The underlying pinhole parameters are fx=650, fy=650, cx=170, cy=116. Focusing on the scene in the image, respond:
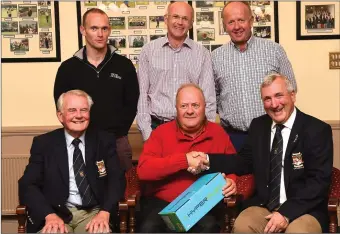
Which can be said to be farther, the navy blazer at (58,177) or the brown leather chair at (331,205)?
the navy blazer at (58,177)

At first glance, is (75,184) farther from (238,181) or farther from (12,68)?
(12,68)

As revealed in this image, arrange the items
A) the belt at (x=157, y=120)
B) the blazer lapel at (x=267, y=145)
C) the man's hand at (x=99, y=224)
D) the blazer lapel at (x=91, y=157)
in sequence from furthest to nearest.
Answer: the belt at (x=157, y=120)
the blazer lapel at (x=91, y=157)
the blazer lapel at (x=267, y=145)
the man's hand at (x=99, y=224)

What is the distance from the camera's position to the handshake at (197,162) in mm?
3904

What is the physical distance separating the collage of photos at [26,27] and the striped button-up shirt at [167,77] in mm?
1576

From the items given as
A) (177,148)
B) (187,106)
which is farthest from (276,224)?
(187,106)

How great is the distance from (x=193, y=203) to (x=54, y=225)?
0.81m

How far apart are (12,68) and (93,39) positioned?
1700 mm

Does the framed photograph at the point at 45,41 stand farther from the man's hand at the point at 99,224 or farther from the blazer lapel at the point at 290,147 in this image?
the blazer lapel at the point at 290,147

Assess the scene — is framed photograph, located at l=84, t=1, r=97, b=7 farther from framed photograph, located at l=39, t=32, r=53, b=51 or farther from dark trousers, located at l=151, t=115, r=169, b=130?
dark trousers, located at l=151, t=115, r=169, b=130

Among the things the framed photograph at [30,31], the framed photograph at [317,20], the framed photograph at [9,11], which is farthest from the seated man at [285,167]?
the framed photograph at [9,11]

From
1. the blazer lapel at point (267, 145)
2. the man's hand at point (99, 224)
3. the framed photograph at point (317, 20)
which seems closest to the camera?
the man's hand at point (99, 224)

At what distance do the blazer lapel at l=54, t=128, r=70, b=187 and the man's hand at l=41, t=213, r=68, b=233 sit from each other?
0.25m

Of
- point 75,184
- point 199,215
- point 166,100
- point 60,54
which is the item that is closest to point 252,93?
point 166,100

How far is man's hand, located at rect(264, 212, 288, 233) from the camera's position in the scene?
3.67 m
